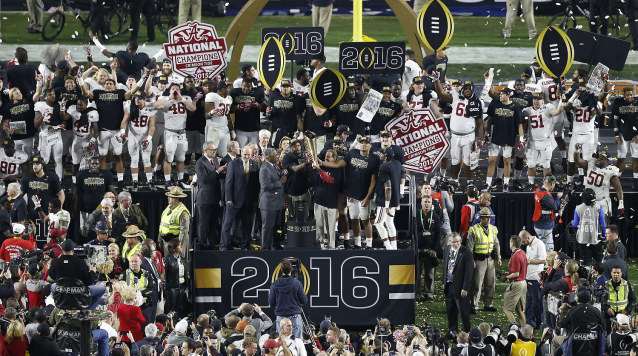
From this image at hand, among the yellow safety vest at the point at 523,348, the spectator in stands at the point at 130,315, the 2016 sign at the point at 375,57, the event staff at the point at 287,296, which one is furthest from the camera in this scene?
the 2016 sign at the point at 375,57

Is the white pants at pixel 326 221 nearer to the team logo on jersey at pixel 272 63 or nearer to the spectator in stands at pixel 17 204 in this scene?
the team logo on jersey at pixel 272 63

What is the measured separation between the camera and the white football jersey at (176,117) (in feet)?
78.3

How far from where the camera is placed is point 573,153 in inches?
977

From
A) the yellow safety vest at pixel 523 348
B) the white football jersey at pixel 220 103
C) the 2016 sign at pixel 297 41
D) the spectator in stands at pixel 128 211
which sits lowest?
the yellow safety vest at pixel 523 348

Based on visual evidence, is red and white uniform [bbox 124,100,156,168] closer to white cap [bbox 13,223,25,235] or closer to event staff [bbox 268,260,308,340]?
white cap [bbox 13,223,25,235]

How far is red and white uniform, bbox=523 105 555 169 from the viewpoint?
24.5 metres

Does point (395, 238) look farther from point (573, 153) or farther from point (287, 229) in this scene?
point (573, 153)

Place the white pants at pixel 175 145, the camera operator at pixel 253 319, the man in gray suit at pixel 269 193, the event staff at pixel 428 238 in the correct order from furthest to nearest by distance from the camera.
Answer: the white pants at pixel 175 145 < the event staff at pixel 428 238 < the man in gray suit at pixel 269 193 < the camera operator at pixel 253 319

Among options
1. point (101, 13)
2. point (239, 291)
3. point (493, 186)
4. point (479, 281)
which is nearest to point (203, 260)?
point (239, 291)

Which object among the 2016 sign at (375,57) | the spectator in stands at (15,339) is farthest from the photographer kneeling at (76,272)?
the 2016 sign at (375,57)

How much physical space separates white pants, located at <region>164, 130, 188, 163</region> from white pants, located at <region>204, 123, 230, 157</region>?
1.22 feet

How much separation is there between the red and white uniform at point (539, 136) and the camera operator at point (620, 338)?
6218 millimetres

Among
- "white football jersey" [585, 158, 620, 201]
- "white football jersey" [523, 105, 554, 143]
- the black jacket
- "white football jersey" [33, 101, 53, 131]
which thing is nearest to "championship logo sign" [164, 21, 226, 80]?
"white football jersey" [33, 101, 53, 131]

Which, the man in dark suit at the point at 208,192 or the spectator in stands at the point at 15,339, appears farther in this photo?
the man in dark suit at the point at 208,192
